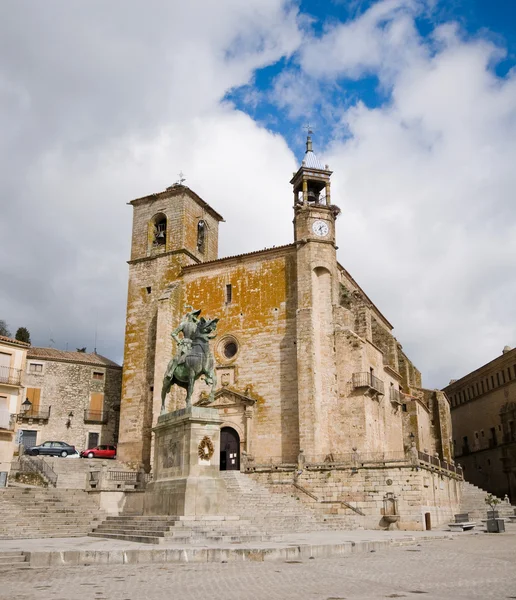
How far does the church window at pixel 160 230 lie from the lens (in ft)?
111

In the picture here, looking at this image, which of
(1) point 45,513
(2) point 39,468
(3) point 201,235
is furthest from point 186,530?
(3) point 201,235

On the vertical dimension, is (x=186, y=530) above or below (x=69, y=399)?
below

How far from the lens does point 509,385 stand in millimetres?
40719

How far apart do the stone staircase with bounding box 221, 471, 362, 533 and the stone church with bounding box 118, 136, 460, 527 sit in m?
1.40

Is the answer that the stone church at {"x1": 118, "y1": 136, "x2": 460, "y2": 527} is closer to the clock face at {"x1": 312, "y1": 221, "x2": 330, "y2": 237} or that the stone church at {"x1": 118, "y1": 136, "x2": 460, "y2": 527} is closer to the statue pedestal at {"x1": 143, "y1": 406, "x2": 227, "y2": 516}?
the clock face at {"x1": 312, "y1": 221, "x2": 330, "y2": 237}

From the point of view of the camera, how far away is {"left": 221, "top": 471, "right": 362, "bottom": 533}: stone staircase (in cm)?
1877

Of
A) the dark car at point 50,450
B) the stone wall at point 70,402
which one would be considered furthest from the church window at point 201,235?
the dark car at point 50,450

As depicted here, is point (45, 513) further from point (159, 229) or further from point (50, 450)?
point (159, 229)

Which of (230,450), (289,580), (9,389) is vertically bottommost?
(289,580)

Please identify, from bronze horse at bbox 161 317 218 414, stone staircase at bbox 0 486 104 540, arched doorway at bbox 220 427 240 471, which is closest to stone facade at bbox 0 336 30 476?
stone staircase at bbox 0 486 104 540

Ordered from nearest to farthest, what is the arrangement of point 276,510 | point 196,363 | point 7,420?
point 196,363 → point 276,510 → point 7,420

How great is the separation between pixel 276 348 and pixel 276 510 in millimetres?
9200

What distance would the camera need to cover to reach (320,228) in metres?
29.1

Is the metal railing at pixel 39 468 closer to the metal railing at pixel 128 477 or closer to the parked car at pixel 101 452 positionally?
the metal railing at pixel 128 477
